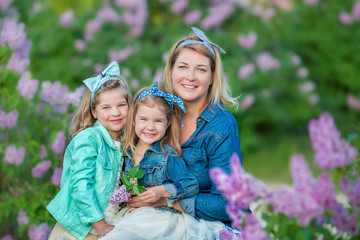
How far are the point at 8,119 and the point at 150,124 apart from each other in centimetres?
129

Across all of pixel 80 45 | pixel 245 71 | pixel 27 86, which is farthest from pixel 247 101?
pixel 27 86

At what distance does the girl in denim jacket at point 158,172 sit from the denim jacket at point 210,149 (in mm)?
90

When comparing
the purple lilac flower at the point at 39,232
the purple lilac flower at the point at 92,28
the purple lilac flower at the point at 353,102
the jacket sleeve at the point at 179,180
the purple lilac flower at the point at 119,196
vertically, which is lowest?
the purple lilac flower at the point at 39,232

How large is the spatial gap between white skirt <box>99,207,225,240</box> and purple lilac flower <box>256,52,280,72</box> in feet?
16.6

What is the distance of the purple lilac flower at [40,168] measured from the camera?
11.8 feet

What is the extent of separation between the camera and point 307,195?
1492 millimetres

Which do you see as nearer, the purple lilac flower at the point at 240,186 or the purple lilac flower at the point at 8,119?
the purple lilac flower at the point at 240,186

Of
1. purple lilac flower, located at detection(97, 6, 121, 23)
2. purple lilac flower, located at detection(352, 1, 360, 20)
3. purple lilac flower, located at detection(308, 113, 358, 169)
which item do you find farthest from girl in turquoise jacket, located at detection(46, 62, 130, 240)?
purple lilac flower, located at detection(352, 1, 360, 20)

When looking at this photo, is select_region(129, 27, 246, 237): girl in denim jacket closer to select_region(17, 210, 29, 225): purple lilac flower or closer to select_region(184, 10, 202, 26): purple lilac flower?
select_region(17, 210, 29, 225): purple lilac flower

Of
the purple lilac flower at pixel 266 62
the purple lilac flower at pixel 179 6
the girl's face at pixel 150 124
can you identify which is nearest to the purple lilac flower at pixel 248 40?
the purple lilac flower at pixel 266 62

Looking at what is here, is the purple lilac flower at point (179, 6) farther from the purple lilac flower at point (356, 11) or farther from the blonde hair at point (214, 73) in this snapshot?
the blonde hair at point (214, 73)

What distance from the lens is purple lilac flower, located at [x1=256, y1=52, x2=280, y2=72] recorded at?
7.57 m

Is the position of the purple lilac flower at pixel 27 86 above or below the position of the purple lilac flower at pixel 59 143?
above

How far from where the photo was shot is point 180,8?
7.59 metres
